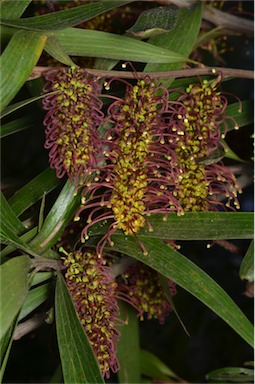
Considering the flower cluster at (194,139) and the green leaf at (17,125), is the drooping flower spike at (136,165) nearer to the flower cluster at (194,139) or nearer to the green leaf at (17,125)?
the flower cluster at (194,139)

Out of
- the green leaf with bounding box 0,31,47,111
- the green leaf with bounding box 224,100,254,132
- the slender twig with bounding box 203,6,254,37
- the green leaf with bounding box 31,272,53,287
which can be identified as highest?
the slender twig with bounding box 203,6,254,37

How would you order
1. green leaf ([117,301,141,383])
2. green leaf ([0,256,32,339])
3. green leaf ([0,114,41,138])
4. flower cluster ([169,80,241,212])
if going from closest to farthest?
green leaf ([0,256,32,339])
flower cluster ([169,80,241,212])
green leaf ([0,114,41,138])
green leaf ([117,301,141,383])

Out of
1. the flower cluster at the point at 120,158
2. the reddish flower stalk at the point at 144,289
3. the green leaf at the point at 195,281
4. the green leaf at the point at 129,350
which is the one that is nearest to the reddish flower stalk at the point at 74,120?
the flower cluster at the point at 120,158

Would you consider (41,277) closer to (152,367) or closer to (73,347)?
(73,347)

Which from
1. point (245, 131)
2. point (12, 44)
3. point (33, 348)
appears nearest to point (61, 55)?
point (12, 44)

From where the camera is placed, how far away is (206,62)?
103cm

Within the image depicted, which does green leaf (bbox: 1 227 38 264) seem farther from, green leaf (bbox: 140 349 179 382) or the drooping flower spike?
green leaf (bbox: 140 349 179 382)

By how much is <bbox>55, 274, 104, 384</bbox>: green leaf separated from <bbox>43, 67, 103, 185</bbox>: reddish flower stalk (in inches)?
5.3

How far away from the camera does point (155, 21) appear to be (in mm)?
696

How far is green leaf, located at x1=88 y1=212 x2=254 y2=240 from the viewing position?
0.63 m

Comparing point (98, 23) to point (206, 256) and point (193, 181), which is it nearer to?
point (193, 181)

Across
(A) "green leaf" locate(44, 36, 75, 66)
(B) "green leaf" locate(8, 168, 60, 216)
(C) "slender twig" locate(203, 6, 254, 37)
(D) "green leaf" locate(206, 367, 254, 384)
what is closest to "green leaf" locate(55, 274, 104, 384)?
(B) "green leaf" locate(8, 168, 60, 216)

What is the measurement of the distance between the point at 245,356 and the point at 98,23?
815mm

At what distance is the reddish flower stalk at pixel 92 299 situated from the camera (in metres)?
0.65
